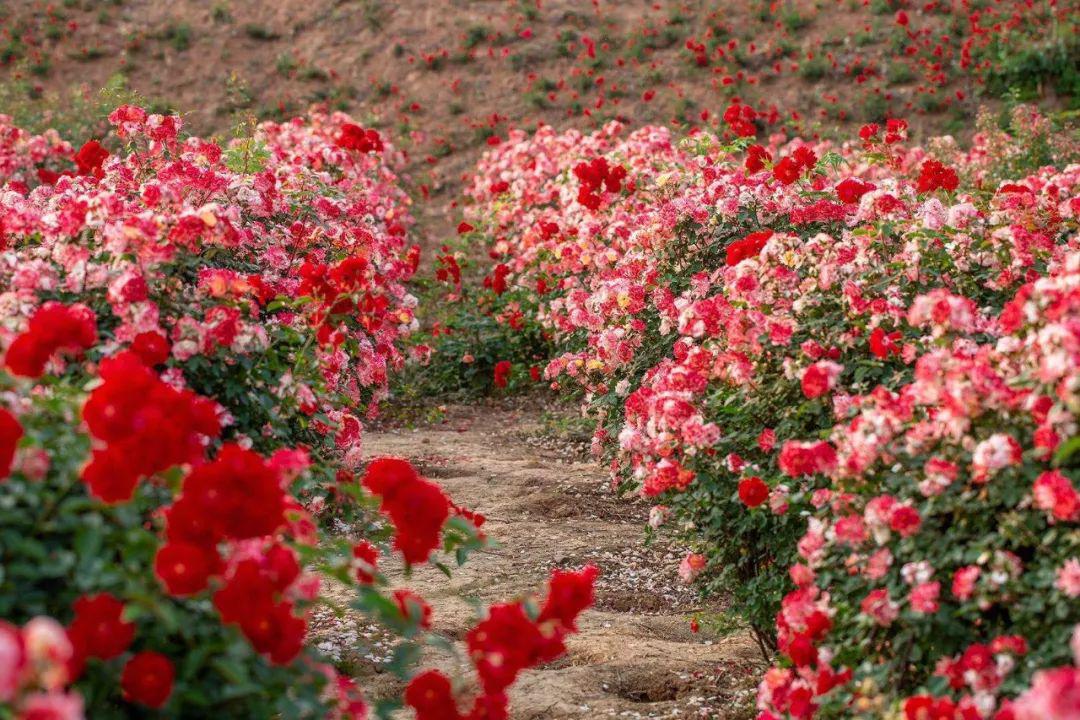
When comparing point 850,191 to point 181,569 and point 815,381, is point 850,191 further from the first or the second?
point 181,569

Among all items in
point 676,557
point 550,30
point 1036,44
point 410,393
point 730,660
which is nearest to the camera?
point 730,660

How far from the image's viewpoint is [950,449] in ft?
8.62

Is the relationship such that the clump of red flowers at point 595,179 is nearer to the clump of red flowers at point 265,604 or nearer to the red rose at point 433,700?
the red rose at point 433,700

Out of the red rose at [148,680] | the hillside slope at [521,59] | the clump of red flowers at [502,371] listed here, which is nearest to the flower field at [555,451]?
the red rose at [148,680]

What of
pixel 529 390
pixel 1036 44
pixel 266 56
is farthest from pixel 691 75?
pixel 529 390

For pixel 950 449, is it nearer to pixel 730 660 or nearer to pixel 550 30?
pixel 730 660

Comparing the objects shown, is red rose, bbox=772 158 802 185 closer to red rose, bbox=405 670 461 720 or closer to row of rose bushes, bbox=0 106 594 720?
row of rose bushes, bbox=0 106 594 720

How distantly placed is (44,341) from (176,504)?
48cm

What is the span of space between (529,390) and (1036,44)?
8274mm

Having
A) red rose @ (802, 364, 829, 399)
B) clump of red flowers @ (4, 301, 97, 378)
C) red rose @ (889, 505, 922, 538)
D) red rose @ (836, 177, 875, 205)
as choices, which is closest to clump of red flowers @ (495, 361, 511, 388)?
red rose @ (836, 177, 875, 205)

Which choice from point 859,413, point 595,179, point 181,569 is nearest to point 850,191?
point 859,413

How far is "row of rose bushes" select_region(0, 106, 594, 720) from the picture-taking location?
1763 millimetres

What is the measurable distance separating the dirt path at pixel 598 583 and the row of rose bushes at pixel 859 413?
1.06 ft

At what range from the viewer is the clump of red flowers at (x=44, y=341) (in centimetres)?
206
